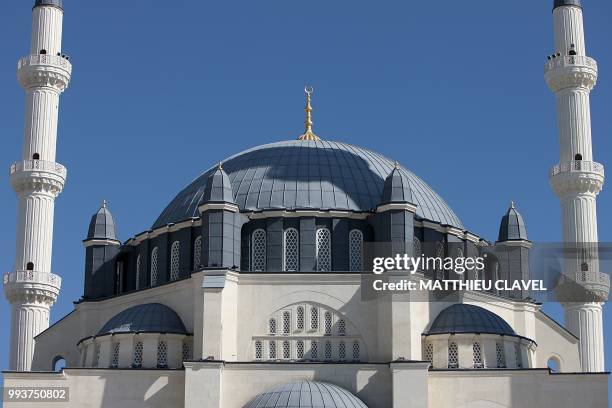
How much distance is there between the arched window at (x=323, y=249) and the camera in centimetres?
3234

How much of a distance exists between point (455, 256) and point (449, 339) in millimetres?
4110

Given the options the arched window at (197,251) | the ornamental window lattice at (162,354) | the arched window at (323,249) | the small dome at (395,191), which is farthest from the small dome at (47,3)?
the small dome at (395,191)

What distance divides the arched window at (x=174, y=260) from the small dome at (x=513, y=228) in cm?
956

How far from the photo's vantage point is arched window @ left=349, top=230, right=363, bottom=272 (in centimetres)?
3234

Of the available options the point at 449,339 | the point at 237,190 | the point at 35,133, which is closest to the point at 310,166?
the point at 237,190

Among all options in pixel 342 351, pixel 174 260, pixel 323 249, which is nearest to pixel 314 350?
pixel 342 351

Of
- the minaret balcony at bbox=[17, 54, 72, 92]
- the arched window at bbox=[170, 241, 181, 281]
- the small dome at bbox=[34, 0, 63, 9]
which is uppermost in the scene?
the small dome at bbox=[34, 0, 63, 9]

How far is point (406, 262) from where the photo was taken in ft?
102

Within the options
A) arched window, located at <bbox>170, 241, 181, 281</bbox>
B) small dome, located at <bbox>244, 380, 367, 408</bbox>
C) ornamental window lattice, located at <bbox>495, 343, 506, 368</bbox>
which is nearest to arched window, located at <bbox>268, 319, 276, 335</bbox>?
small dome, located at <bbox>244, 380, 367, 408</bbox>

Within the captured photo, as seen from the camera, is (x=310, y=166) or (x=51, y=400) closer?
(x=51, y=400)

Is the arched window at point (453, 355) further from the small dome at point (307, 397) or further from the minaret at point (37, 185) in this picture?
the minaret at point (37, 185)

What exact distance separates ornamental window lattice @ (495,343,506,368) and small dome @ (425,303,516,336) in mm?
336

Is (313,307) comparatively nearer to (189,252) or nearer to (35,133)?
(189,252)

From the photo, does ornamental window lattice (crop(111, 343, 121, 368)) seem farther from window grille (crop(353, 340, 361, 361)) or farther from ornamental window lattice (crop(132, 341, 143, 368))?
window grille (crop(353, 340, 361, 361))
